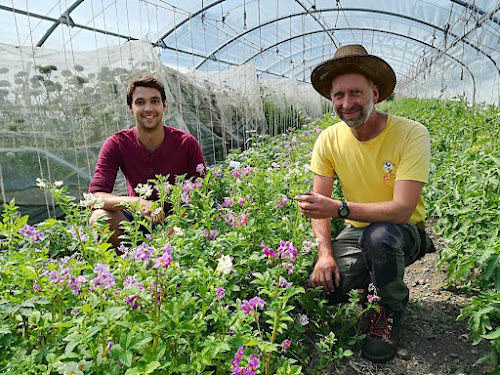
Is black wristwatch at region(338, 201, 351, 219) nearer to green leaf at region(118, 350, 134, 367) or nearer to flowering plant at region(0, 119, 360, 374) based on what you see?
flowering plant at region(0, 119, 360, 374)

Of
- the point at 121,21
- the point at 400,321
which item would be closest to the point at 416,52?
the point at 121,21

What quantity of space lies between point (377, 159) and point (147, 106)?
4.91 feet

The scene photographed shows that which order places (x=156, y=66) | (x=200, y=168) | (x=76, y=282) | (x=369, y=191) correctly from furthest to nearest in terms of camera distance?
(x=156, y=66) < (x=200, y=168) < (x=369, y=191) < (x=76, y=282)

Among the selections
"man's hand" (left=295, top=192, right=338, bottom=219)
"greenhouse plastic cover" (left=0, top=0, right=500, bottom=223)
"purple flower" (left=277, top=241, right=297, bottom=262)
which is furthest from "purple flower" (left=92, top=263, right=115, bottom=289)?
"greenhouse plastic cover" (left=0, top=0, right=500, bottom=223)

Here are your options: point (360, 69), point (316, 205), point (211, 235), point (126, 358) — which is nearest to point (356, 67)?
point (360, 69)

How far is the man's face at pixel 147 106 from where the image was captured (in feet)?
8.34

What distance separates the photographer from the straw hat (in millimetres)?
1895

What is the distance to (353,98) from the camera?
6.18ft

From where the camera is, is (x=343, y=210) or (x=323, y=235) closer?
(x=343, y=210)

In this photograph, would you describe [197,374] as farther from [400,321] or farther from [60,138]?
[60,138]

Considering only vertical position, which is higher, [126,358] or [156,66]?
[156,66]

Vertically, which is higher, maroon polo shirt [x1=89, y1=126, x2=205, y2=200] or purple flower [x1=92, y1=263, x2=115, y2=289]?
maroon polo shirt [x1=89, y1=126, x2=205, y2=200]

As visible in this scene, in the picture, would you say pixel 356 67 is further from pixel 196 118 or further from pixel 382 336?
pixel 196 118

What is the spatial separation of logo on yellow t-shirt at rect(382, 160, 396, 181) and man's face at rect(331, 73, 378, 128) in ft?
0.78
